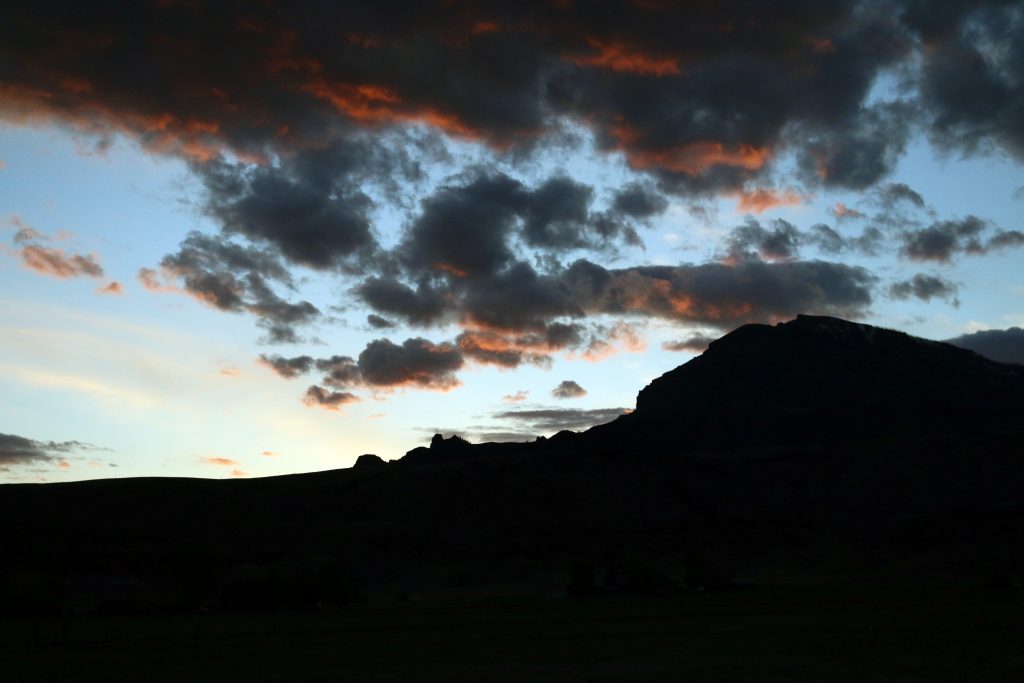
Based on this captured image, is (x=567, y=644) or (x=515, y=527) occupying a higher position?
(x=515, y=527)

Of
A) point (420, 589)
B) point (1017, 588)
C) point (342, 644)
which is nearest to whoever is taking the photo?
point (342, 644)

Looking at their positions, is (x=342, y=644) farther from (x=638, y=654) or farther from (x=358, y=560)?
(x=358, y=560)

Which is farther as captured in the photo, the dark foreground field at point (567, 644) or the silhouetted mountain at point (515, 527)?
the silhouetted mountain at point (515, 527)

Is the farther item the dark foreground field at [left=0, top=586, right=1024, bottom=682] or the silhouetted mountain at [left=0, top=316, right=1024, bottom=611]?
Answer: the silhouetted mountain at [left=0, top=316, right=1024, bottom=611]

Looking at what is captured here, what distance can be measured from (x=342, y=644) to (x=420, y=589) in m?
81.3

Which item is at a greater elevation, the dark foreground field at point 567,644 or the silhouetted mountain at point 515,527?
the silhouetted mountain at point 515,527

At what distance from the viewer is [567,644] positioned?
51.8 metres

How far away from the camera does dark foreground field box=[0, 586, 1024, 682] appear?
124 feet

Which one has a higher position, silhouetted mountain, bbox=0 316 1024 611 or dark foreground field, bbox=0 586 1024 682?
silhouetted mountain, bbox=0 316 1024 611

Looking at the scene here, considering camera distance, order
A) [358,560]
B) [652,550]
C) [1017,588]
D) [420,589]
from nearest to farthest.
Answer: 1. [1017,588]
2. [420,589]
3. [358,560]
4. [652,550]

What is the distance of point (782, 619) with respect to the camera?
2557 inches

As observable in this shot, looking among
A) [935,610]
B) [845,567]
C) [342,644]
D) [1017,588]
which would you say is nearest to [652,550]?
[845,567]

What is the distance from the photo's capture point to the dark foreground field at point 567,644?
124ft

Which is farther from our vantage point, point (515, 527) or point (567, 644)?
point (515, 527)
